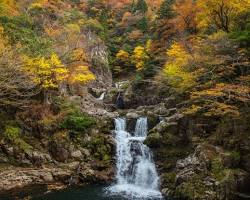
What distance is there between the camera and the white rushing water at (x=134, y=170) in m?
21.4

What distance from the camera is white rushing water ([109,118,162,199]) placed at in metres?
21.4

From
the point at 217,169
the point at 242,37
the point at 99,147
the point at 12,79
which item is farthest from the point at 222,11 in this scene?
the point at 12,79

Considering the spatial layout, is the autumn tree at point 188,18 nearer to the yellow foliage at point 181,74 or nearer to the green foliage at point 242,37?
the yellow foliage at point 181,74

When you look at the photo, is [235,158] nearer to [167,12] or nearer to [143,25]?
[167,12]

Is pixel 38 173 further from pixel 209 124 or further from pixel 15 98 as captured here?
pixel 209 124

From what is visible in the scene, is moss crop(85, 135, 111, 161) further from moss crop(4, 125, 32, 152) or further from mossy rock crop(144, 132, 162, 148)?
moss crop(4, 125, 32, 152)

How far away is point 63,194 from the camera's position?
2064 centimetres

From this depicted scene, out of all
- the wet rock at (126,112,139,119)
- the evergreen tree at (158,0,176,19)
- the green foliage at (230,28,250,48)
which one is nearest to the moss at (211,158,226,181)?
the green foliage at (230,28,250,48)

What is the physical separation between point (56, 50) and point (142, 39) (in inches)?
958

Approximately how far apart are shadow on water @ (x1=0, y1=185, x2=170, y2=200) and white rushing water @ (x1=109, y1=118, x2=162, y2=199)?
0.96 metres

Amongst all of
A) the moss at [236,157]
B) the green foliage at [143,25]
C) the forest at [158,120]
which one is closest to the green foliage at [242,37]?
the forest at [158,120]

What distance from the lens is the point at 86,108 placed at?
109ft

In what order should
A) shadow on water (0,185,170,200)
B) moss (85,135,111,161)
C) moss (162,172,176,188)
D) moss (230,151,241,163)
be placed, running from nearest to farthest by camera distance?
moss (230,151,241,163)
shadow on water (0,185,170,200)
moss (162,172,176,188)
moss (85,135,111,161)

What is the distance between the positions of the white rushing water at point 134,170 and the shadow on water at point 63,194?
37.9 inches
